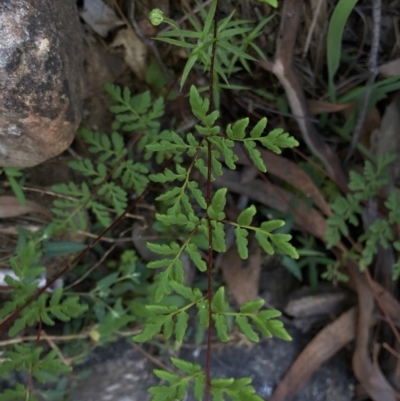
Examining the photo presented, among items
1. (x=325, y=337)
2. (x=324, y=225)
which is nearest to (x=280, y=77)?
(x=324, y=225)

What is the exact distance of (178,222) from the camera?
133cm

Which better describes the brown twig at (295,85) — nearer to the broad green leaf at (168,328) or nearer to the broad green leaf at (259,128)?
the broad green leaf at (259,128)

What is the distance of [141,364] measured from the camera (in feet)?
7.22

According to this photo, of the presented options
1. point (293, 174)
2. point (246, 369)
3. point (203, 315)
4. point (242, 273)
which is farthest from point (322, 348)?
point (203, 315)

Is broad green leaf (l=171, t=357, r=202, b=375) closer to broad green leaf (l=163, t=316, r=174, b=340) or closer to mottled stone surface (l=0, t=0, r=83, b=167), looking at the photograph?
broad green leaf (l=163, t=316, r=174, b=340)

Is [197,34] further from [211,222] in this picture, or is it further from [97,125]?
[97,125]

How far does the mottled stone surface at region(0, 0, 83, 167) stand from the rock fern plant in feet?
0.62

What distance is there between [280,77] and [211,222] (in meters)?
0.81

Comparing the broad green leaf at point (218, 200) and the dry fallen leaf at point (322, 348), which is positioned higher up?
the broad green leaf at point (218, 200)

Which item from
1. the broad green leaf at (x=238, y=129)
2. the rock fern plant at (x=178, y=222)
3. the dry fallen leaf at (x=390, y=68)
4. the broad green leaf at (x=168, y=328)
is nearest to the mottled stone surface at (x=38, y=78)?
the rock fern plant at (x=178, y=222)

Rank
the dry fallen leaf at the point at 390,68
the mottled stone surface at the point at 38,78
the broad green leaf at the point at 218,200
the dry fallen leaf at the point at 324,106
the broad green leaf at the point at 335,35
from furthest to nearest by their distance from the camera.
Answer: the dry fallen leaf at the point at 324,106, the dry fallen leaf at the point at 390,68, the broad green leaf at the point at 335,35, the mottled stone surface at the point at 38,78, the broad green leaf at the point at 218,200

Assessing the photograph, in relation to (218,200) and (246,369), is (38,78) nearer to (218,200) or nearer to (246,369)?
(218,200)

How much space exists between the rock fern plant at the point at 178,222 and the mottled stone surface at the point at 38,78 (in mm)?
188

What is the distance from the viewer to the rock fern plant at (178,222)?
1312 mm
